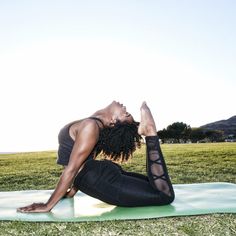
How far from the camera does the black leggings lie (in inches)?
183

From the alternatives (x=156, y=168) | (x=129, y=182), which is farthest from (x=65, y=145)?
(x=156, y=168)

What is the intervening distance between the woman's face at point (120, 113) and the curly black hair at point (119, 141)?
0.18 feet

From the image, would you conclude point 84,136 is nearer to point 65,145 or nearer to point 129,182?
point 65,145

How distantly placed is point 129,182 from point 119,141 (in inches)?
25.3

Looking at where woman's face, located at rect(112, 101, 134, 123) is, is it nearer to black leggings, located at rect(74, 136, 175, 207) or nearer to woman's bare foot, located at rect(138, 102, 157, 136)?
woman's bare foot, located at rect(138, 102, 157, 136)

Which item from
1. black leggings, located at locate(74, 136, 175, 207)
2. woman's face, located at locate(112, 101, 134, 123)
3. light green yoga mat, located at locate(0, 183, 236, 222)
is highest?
woman's face, located at locate(112, 101, 134, 123)

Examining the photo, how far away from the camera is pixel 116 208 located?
15.9ft

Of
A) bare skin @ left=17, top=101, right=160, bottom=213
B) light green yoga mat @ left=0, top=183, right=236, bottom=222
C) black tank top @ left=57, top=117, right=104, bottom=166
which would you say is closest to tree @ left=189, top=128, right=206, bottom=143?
light green yoga mat @ left=0, top=183, right=236, bottom=222

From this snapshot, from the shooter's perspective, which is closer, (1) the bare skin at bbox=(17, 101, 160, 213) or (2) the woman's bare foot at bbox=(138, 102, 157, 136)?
(1) the bare skin at bbox=(17, 101, 160, 213)

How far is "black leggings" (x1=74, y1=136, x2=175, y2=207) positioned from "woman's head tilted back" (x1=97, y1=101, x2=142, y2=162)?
341mm

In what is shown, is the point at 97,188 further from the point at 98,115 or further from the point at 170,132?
the point at 170,132

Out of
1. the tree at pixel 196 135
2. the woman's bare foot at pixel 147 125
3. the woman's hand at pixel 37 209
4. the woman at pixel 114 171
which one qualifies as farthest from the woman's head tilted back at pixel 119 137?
the tree at pixel 196 135

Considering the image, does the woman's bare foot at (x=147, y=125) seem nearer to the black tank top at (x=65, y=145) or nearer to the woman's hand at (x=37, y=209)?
the black tank top at (x=65, y=145)

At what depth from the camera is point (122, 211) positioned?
4645 millimetres
